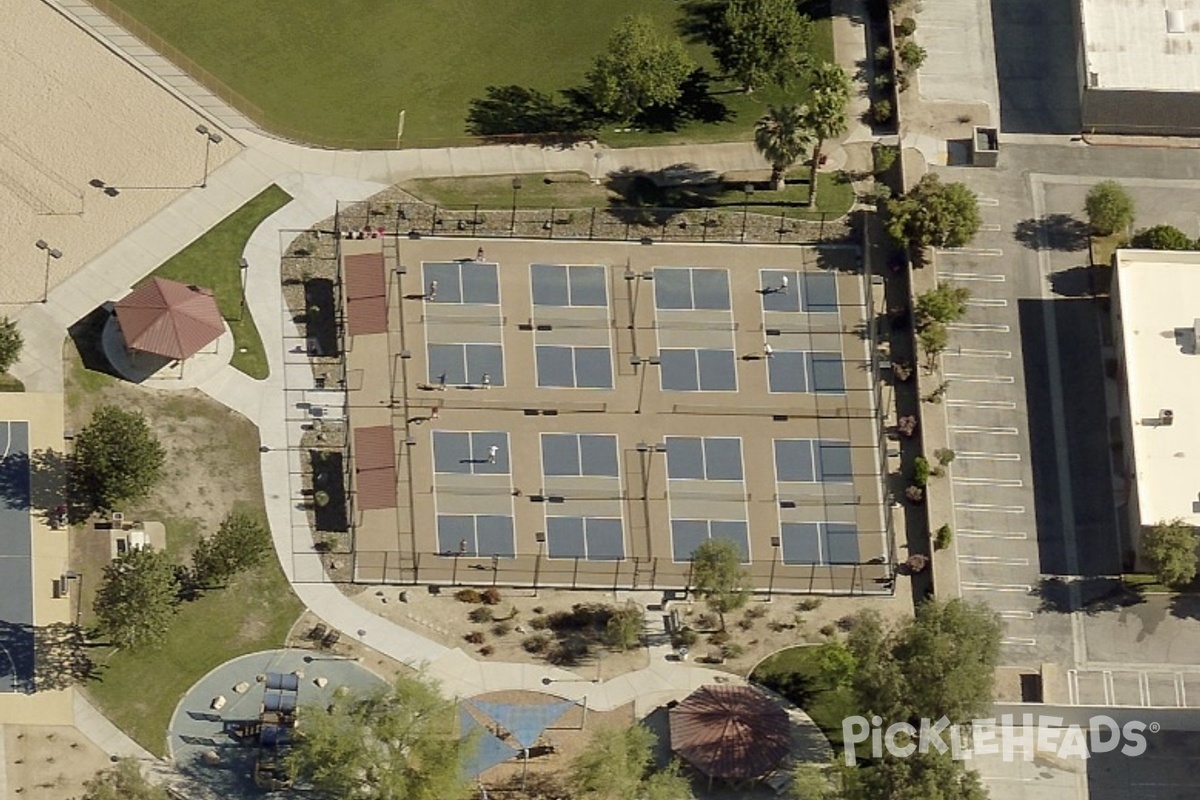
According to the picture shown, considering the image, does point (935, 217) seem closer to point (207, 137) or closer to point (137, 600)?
point (207, 137)

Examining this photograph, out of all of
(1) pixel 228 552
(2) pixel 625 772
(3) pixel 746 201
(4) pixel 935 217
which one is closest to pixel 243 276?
(1) pixel 228 552

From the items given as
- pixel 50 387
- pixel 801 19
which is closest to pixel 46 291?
pixel 50 387

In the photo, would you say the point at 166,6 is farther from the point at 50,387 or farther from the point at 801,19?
the point at 801,19

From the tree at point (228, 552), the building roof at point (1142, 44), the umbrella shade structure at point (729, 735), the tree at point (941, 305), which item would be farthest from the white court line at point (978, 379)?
the tree at point (228, 552)

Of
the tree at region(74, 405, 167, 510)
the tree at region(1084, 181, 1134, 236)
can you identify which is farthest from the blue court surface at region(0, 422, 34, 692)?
the tree at region(1084, 181, 1134, 236)

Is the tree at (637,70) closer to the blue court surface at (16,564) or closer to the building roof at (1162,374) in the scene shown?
the building roof at (1162,374)
